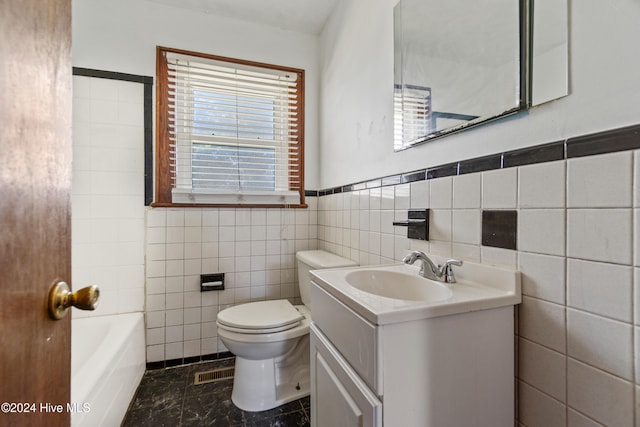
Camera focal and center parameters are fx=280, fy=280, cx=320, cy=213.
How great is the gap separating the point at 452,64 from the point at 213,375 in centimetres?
206

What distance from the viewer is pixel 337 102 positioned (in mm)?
1869

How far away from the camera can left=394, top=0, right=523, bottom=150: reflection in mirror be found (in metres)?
0.80

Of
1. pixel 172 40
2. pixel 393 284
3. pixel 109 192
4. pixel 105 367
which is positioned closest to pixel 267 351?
pixel 105 367

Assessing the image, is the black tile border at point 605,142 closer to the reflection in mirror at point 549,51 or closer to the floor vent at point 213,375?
the reflection in mirror at point 549,51

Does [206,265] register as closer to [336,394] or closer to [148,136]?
[148,136]

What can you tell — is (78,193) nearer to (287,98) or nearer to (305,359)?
(287,98)

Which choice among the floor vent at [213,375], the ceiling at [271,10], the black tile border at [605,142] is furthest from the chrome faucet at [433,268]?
the ceiling at [271,10]

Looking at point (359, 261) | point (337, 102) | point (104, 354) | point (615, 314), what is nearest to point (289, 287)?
point (359, 261)

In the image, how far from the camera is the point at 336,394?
0.83 metres

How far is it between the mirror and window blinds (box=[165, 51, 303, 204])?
1055mm

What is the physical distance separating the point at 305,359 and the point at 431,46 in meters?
1.70

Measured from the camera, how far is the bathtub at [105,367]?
102cm

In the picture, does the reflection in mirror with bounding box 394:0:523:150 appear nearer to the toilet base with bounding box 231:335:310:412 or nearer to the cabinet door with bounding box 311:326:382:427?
the cabinet door with bounding box 311:326:382:427

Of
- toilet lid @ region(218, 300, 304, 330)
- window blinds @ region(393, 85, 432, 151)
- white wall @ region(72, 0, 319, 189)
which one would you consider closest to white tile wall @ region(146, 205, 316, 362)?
toilet lid @ region(218, 300, 304, 330)
